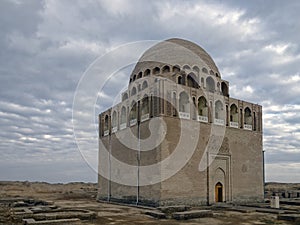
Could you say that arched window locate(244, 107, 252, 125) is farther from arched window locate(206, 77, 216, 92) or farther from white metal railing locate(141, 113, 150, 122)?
white metal railing locate(141, 113, 150, 122)

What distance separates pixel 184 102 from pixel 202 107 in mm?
2002

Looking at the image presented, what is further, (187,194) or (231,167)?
(231,167)

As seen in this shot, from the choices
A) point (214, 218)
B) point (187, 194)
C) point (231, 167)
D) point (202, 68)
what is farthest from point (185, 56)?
point (214, 218)

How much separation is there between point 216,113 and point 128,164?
8664 mm

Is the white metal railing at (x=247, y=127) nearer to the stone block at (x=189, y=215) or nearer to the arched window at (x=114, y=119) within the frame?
the arched window at (x=114, y=119)

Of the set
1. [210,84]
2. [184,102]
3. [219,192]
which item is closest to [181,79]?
[184,102]

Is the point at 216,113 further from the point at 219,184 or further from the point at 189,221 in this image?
the point at 189,221

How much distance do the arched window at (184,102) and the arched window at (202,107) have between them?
168 cm

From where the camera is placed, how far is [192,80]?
2908 centimetres

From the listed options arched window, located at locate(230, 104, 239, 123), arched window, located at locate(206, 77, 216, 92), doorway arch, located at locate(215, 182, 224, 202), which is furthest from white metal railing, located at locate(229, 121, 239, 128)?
doorway arch, located at locate(215, 182, 224, 202)

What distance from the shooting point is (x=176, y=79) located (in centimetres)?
2741

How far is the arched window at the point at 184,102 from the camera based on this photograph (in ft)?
85.0

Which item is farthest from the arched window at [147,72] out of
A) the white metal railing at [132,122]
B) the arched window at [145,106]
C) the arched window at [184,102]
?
the arched window at [184,102]

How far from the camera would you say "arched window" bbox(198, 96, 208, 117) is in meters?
27.0
